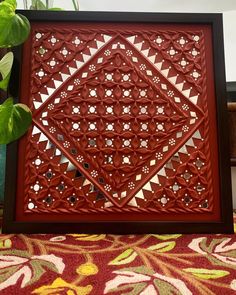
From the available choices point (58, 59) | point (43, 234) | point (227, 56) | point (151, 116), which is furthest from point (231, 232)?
point (227, 56)

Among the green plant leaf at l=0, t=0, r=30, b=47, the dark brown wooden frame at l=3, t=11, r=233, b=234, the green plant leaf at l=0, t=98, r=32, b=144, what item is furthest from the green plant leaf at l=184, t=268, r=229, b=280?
the green plant leaf at l=0, t=0, r=30, b=47

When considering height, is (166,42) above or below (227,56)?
below

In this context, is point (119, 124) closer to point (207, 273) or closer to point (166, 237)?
point (166, 237)

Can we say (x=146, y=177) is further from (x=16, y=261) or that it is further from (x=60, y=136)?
(x=16, y=261)

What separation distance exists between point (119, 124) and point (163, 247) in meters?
0.40

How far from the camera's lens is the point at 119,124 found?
2.86 feet

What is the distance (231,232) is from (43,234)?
22.9 inches

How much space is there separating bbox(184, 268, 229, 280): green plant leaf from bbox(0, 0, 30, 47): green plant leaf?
2.60 feet

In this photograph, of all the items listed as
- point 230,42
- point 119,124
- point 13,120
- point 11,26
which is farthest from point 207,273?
point 230,42

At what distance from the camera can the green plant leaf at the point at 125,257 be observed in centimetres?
61

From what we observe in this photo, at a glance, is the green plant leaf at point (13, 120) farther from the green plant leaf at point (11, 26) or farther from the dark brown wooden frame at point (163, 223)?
the green plant leaf at point (11, 26)

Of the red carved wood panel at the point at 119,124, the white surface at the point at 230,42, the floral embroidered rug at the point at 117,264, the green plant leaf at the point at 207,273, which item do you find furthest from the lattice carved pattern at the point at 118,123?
the white surface at the point at 230,42

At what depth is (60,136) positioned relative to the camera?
874 mm

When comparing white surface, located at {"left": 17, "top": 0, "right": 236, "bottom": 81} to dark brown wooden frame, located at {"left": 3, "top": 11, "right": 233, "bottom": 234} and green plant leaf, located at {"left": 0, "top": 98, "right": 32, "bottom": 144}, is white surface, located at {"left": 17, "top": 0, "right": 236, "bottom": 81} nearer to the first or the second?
dark brown wooden frame, located at {"left": 3, "top": 11, "right": 233, "bottom": 234}
